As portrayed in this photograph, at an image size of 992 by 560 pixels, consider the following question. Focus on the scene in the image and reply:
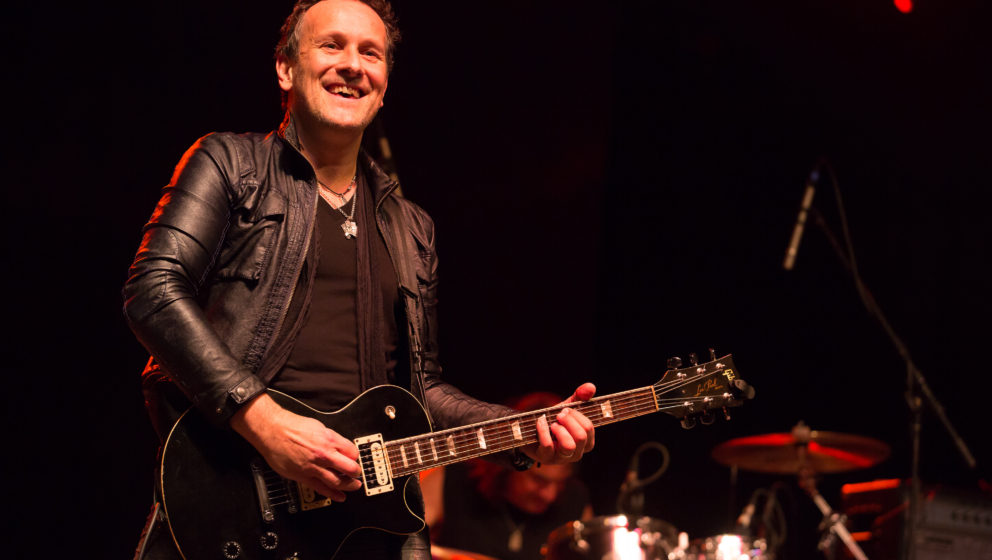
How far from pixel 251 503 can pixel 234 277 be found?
58 cm

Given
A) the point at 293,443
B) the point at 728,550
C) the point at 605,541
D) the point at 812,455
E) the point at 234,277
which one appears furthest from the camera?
the point at 812,455

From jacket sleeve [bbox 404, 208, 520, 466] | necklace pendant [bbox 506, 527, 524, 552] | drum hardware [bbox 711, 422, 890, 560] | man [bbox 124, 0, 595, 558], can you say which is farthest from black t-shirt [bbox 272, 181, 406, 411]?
drum hardware [bbox 711, 422, 890, 560]

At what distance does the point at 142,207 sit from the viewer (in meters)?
3.73

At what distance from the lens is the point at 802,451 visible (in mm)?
5379

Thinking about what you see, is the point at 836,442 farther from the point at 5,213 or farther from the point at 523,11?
the point at 5,213

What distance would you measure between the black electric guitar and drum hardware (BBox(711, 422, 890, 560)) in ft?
10.2

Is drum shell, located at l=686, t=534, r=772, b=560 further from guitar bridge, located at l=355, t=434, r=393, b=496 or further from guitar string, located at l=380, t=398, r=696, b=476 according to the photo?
guitar bridge, located at l=355, t=434, r=393, b=496

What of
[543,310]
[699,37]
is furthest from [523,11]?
[543,310]

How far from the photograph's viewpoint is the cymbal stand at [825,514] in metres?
4.90

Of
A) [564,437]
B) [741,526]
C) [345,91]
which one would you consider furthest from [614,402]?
[741,526]

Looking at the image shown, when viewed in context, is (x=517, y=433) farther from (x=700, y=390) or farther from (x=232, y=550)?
(x=232, y=550)

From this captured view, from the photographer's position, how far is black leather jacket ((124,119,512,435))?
200cm

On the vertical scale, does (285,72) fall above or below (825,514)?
above

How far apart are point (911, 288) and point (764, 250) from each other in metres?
1.05
